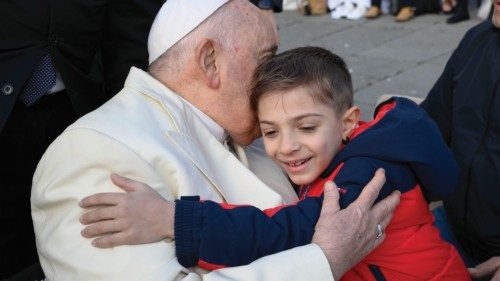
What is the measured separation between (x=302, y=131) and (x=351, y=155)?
172 mm

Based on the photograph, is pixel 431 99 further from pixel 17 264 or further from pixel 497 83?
pixel 17 264

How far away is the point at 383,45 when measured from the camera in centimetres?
828

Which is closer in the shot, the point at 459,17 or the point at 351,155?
the point at 351,155

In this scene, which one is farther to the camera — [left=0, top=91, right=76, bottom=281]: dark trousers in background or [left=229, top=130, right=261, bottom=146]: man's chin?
[left=0, top=91, right=76, bottom=281]: dark trousers in background

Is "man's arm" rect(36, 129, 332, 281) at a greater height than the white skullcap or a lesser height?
lesser

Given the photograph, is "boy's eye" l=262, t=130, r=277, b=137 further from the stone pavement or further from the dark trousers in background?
the stone pavement

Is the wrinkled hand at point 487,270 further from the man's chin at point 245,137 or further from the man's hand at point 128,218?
the man's hand at point 128,218

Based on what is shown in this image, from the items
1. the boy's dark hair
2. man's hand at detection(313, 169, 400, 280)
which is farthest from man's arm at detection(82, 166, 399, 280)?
the boy's dark hair

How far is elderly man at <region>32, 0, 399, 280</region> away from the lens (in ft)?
6.64

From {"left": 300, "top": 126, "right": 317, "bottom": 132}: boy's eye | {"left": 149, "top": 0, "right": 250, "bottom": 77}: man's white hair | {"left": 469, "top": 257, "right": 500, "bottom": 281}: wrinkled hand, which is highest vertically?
{"left": 149, "top": 0, "right": 250, "bottom": 77}: man's white hair

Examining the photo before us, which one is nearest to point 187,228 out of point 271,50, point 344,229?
point 344,229

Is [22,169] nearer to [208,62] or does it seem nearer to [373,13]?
[208,62]

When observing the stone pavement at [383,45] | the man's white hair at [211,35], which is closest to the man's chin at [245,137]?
the man's white hair at [211,35]

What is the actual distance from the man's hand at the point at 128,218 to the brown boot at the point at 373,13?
7.92m
